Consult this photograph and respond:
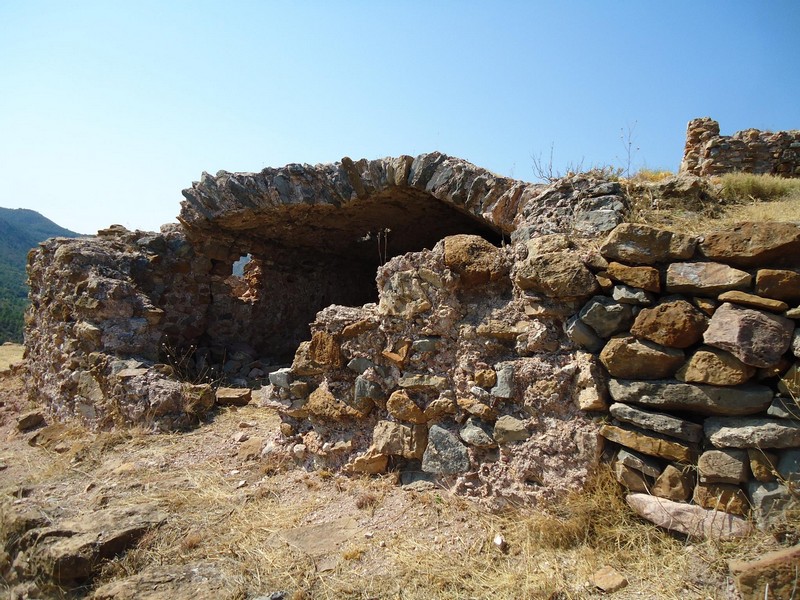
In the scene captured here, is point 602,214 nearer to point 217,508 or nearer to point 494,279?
point 494,279

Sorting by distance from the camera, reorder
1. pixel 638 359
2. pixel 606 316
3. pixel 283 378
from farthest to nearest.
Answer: pixel 283 378, pixel 606 316, pixel 638 359

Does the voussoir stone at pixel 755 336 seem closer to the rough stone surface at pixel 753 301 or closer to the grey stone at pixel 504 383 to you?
the rough stone surface at pixel 753 301

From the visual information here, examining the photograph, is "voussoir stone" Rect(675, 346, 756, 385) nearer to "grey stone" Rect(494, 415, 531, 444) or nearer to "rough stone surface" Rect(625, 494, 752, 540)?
"rough stone surface" Rect(625, 494, 752, 540)

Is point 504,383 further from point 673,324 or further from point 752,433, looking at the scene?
point 752,433

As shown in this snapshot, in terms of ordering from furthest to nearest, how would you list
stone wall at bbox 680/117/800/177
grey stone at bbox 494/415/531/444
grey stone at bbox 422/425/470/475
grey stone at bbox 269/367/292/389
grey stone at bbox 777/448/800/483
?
1. stone wall at bbox 680/117/800/177
2. grey stone at bbox 269/367/292/389
3. grey stone at bbox 422/425/470/475
4. grey stone at bbox 494/415/531/444
5. grey stone at bbox 777/448/800/483

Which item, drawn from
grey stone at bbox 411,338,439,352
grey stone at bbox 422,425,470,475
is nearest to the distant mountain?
grey stone at bbox 411,338,439,352

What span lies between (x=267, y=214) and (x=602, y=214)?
4202mm

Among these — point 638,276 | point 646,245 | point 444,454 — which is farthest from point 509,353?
point 646,245

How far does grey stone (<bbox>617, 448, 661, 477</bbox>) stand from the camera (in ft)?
7.88

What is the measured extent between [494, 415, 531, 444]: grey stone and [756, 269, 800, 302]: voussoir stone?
4.33 feet

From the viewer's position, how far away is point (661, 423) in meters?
2.37

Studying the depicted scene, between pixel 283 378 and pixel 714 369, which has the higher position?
pixel 714 369

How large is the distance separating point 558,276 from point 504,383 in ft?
2.25

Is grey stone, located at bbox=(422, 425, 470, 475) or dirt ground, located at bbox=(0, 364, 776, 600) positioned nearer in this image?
dirt ground, located at bbox=(0, 364, 776, 600)
